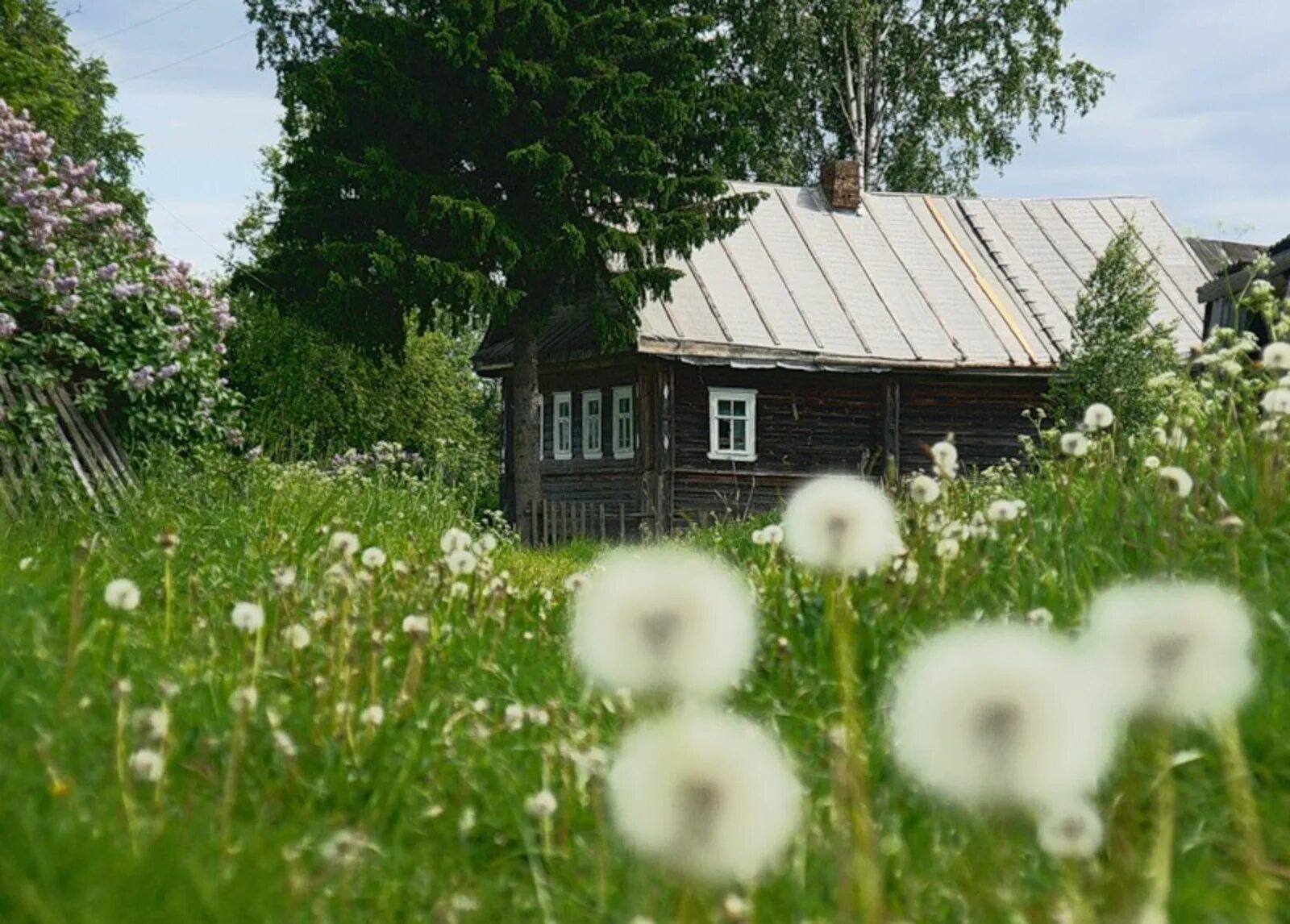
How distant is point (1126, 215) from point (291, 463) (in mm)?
17650

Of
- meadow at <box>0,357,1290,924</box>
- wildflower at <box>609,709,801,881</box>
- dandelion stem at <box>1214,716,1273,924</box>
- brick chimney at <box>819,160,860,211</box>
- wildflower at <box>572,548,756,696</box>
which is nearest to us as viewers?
wildflower at <box>609,709,801,881</box>

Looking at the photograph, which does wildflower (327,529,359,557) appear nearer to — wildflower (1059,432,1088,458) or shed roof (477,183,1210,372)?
wildflower (1059,432,1088,458)

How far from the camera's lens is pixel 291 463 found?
10.8m

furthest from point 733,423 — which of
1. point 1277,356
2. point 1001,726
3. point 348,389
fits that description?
point 1001,726

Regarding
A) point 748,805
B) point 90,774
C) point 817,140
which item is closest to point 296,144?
point 817,140

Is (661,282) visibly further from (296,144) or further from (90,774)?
(90,774)

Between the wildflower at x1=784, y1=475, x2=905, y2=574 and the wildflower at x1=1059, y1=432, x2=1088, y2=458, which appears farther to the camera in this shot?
the wildflower at x1=1059, y1=432, x2=1088, y2=458

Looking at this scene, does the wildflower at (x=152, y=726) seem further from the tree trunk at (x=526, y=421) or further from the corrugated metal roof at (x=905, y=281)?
the tree trunk at (x=526, y=421)

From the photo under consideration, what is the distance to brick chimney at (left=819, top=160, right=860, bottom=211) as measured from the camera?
22453mm

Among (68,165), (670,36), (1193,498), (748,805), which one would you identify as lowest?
(748,805)

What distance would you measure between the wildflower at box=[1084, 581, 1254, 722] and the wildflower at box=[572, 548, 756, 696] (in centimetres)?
45

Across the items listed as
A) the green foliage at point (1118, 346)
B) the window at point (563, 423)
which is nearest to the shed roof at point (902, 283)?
the window at point (563, 423)

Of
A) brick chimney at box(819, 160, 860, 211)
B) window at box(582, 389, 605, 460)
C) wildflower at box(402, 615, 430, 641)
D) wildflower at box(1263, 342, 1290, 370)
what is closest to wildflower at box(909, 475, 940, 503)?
wildflower at box(1263, 342, 1290, 370)

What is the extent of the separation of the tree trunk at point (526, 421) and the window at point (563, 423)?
343 cm
